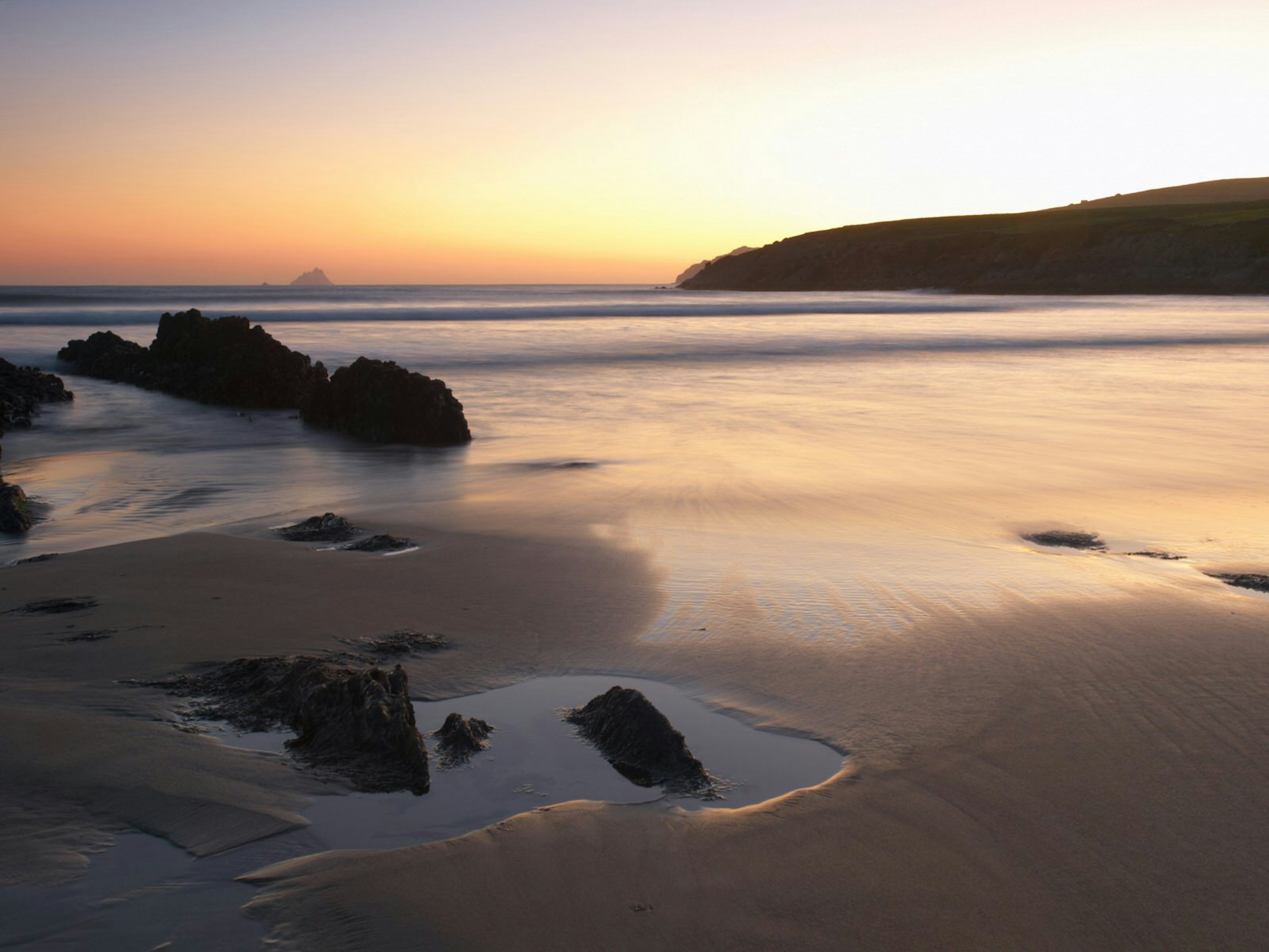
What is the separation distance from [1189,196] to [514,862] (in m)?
126

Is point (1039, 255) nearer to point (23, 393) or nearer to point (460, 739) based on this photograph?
point (23, 393)

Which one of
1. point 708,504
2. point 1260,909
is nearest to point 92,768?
point 1260,909

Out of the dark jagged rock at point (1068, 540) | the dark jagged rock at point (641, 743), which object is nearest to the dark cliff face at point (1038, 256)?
the dark jagged rock at point (1068, 540)

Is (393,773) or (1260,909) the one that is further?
(393,773)

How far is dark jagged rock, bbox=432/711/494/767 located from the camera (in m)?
2.90

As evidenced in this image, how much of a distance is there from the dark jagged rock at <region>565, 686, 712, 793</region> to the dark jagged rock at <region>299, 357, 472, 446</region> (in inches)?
277

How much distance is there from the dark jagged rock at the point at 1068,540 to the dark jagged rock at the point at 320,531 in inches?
158

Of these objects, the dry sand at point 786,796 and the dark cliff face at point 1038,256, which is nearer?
the dry sand at point 786,796

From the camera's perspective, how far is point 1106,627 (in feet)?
13.3

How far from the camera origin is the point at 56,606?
165 inches

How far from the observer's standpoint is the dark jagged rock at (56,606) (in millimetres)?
4129

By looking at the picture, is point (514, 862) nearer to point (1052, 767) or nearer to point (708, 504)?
point (1052, 767)

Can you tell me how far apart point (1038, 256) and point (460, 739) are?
72.7m

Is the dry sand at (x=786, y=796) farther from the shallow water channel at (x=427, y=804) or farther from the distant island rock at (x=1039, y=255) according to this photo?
the distant island rock at (x=1039, y=255)
